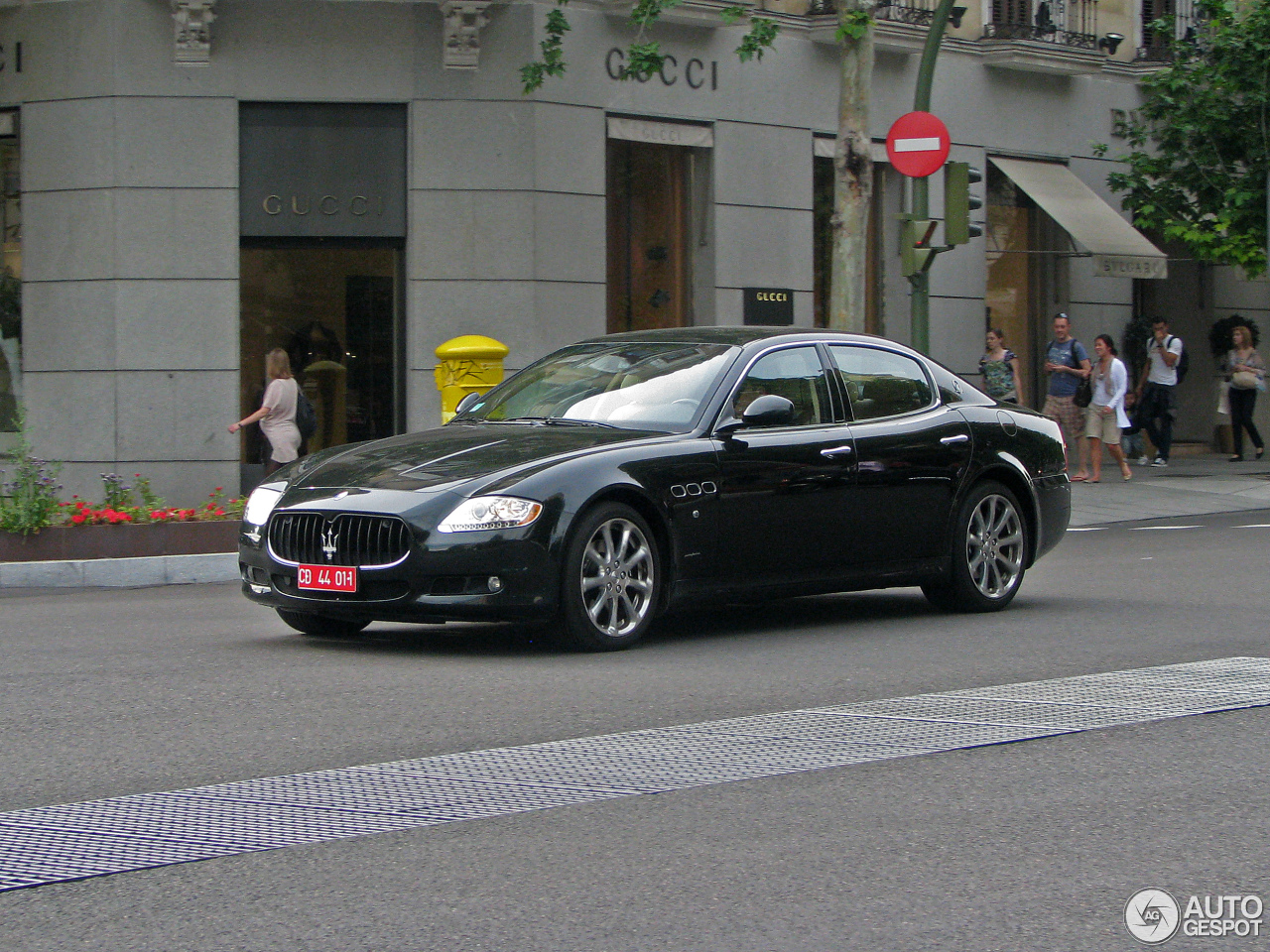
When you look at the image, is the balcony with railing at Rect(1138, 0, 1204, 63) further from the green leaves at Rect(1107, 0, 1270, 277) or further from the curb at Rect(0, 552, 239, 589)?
the curb at Rect(0, 552, 239, 589)

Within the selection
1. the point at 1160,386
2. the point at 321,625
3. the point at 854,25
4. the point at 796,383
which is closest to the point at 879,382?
the point at 796,383

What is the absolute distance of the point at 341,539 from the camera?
301 inches

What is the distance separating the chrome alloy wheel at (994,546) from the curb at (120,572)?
557 centimetres

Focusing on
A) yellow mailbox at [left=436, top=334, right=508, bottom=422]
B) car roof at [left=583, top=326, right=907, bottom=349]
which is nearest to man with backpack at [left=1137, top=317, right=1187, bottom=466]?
yellow mailbox at [left=436, top=334, right=508, bottom=422]

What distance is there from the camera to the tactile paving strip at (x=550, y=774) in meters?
4.50

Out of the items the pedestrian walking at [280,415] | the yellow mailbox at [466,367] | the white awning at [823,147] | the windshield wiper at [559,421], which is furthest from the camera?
the white awning at [823,147]

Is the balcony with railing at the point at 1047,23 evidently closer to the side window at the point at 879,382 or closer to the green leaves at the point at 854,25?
the green leaves at the point at 854,25

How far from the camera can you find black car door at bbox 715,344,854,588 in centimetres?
839

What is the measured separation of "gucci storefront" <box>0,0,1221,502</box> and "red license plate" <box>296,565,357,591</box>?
10570 mm

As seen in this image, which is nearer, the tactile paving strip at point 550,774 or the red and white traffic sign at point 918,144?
the tactile paving strip at point 550,774

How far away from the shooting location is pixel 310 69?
18.0 metres

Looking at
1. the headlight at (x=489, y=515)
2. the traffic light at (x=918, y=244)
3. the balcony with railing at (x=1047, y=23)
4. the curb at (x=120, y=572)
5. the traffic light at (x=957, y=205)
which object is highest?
the balcony with railing at (x=1047, y=23)

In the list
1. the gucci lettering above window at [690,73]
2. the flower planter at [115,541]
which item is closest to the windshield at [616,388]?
the flower planter at [115,541]

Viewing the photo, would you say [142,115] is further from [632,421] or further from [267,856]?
[267,856]
